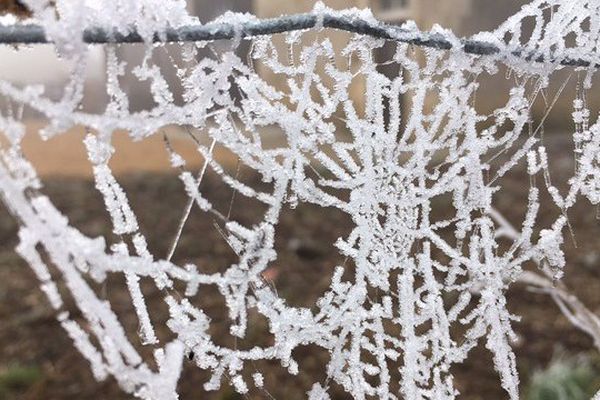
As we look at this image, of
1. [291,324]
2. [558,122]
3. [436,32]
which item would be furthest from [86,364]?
[558,122]

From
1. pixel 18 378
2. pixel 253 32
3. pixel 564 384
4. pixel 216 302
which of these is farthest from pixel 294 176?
pixel 216 302

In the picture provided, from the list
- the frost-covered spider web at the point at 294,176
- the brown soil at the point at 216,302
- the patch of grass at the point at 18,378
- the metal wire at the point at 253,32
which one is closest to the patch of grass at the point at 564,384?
the brown soil at the point at 216,302

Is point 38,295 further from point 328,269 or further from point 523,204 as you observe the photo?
point 523,204

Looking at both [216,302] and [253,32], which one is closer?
[253,32]

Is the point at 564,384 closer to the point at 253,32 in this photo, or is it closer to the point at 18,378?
the point at 18,378

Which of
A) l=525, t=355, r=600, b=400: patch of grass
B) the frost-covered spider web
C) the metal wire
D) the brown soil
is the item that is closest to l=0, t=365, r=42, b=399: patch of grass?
the brown soil

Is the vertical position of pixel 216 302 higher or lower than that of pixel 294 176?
higher

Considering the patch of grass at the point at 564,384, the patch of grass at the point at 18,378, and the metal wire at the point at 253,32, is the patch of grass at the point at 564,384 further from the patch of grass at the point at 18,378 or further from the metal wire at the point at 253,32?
the metal wire at the point at 253,32
